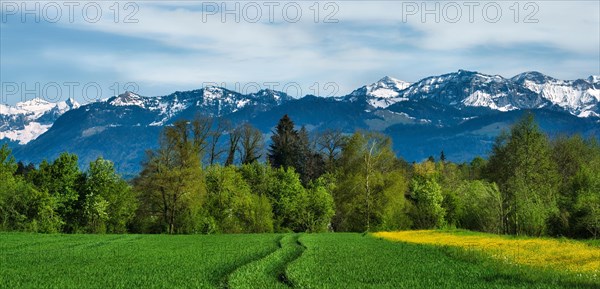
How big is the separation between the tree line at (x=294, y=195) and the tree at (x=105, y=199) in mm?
144

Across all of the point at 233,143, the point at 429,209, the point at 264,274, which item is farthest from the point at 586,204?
the point at 233,143

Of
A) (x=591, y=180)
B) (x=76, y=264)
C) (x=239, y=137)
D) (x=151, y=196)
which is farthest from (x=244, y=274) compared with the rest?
(x=239, y=137)

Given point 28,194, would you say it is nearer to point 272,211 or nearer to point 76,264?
point 272,211

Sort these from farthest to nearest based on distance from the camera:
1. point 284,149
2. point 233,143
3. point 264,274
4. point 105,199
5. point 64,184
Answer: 1. point 284,149
2. point 233,143
3. point 105,199
4. point 64,184
5. point 264,274

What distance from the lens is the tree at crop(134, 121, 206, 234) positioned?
84438mm

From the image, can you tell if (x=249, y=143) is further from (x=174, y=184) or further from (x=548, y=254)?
(x=548, y=254)

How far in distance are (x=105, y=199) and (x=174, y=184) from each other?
11.8 m

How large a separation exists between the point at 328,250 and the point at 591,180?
55435 millimetres

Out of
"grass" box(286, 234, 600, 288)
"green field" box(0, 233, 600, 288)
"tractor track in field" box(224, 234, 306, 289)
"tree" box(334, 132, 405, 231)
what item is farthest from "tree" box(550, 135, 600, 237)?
"tractor track in field" box(224, 234, 306, 289)

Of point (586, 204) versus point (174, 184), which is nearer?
point (586, 204)

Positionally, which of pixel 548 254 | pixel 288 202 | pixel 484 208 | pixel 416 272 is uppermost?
pixel 416 272

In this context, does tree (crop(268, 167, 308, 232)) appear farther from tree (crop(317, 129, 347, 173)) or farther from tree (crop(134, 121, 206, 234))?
tree (crop(317, 129, 347, 173))

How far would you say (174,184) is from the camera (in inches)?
3312

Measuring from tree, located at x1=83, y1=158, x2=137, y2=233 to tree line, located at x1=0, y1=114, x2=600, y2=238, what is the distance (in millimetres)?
144
